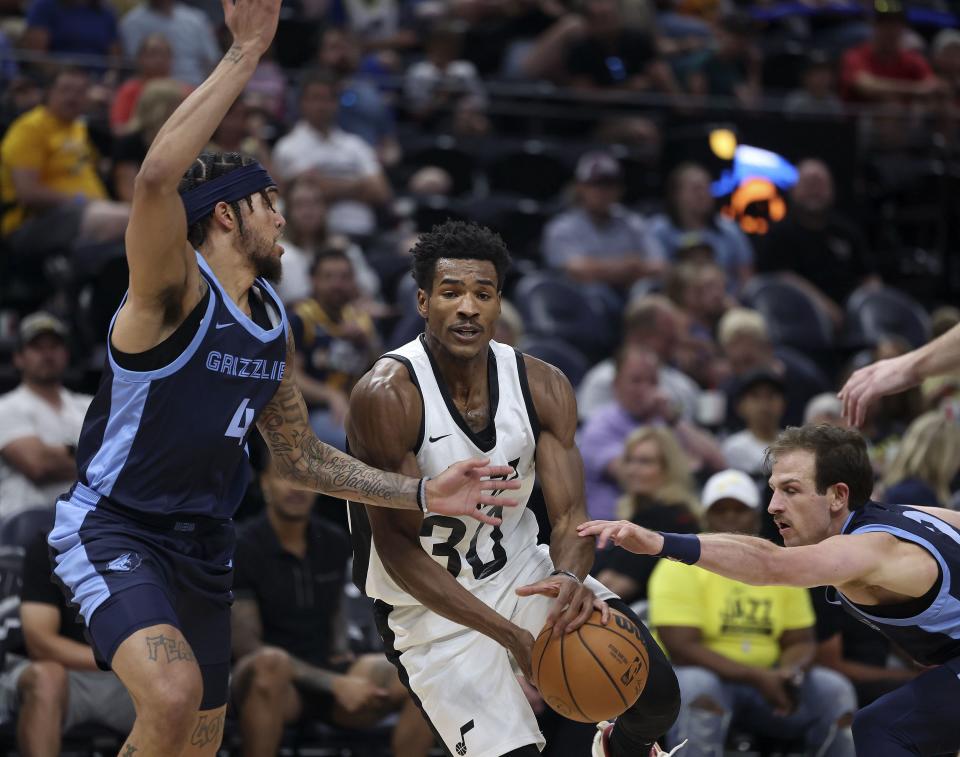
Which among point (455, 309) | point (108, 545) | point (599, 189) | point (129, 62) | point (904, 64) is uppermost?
point (904, 64)

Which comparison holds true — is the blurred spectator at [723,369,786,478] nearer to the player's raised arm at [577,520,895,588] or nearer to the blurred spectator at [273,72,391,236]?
the blurred spectator at [273,72,391,236]

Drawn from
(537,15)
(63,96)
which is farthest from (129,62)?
(537,15)

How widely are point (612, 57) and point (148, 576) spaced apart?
10.4 metres

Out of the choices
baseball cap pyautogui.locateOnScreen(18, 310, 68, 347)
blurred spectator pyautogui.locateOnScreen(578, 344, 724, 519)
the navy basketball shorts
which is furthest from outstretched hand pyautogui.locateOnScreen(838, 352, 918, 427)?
baseball cap pyautogui.locateOnScreen(18, 310, 68, 347)

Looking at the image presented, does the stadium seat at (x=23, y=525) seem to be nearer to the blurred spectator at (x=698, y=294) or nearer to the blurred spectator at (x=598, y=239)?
the blurred spectator at (x=598, y=239)

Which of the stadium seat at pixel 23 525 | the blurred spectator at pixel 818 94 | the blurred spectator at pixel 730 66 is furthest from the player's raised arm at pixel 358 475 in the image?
the blurred spectator at pixel 818 94

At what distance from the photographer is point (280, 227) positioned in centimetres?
505

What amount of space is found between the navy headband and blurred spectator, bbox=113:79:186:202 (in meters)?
4.66

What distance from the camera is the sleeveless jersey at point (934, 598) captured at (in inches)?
200

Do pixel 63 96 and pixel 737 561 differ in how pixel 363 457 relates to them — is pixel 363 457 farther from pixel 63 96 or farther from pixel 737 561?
pixel 63 96

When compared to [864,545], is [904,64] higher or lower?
higher

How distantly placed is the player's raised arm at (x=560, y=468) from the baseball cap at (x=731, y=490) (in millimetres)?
2557

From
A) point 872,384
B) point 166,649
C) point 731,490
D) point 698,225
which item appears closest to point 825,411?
point 731,490

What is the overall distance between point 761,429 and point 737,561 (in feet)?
16.8
